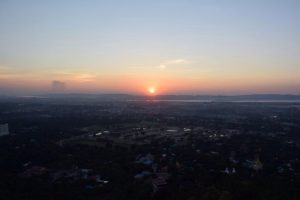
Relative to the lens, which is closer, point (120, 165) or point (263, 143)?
point (120, 165)

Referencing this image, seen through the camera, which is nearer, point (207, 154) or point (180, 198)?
point (180, 198)

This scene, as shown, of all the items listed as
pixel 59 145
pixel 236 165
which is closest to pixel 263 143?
pixel 236 165

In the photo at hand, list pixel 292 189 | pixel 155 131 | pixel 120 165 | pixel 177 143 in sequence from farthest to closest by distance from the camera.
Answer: pixel 155 131
pixel 177 143
pixel 120 165
pixel 292 189

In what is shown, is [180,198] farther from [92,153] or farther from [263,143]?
[263,143]

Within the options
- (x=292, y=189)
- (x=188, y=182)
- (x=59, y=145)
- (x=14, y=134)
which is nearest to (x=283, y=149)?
(x=292, y=189)

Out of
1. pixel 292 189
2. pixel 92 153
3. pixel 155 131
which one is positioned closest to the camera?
pixel 292 189

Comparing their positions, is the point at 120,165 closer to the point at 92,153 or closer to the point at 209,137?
the point at 92,153

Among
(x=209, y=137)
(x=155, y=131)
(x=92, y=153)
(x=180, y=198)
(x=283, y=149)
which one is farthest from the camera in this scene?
(x=155, y=131)

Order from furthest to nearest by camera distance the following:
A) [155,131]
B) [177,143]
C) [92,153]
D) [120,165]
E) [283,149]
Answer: [155,131]
[177,143]
[283,149]
[92,153]
[120,165]
